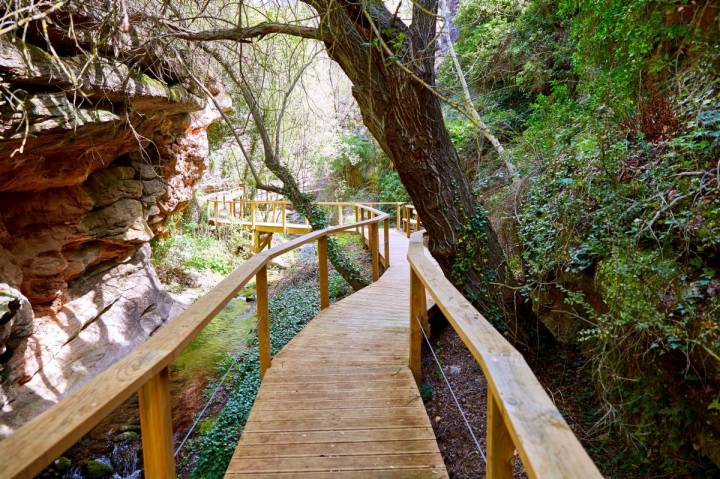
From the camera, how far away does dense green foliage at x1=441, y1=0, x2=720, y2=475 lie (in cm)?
226

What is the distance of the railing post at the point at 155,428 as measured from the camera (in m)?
1.33

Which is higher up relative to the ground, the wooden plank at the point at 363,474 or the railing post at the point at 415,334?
the railing post at the point at 415,334

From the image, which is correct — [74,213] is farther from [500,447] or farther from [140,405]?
[500,447]

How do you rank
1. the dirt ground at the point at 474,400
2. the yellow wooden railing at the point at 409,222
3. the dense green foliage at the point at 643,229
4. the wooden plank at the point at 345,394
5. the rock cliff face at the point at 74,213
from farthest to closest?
the yellow wooden railing at the point at 409,222 < the rock cliff face at the point at 74,213 < the dirt ground at the point at 474,400 < the wooden plank at the point at 345,394 < the dense green foliage at the point at 643,229

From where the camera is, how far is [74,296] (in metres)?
7.31

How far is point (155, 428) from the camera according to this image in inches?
53.0

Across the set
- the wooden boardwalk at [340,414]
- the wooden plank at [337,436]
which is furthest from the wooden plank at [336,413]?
the wooden plank at [337,436]

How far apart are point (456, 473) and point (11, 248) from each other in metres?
7.00

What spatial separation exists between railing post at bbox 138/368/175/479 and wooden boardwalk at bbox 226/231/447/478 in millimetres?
741

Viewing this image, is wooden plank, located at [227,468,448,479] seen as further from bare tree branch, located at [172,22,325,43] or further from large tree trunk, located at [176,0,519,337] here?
bare tree branch, located at [172,22,325,43]

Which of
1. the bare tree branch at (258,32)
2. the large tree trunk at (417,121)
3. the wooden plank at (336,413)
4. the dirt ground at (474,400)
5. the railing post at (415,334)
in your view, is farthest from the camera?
the bare tree branch at (258,32)

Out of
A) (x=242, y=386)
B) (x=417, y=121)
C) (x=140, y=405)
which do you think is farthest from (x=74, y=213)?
(x=140, y=405)

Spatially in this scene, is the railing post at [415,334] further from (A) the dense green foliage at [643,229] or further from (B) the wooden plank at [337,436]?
(A) the dense green foliage at [643,229]

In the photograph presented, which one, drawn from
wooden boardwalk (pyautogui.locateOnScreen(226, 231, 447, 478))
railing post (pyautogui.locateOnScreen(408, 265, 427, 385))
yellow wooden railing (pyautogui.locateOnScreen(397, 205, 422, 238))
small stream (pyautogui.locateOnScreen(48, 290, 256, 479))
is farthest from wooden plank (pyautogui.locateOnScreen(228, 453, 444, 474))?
yellow wooden railing (pyautogui.locateOnScreen(397, 205, 422, 238))
